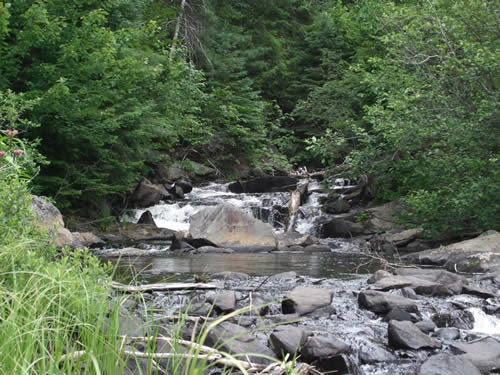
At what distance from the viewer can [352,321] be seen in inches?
196

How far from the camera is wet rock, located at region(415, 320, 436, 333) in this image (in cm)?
471

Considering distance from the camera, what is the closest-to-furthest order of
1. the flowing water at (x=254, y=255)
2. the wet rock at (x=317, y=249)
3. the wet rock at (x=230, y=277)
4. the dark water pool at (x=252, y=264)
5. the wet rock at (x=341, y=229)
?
the wet rock at (x=230, y=277), the dark water pool at (x=252, y=264), the flowing water at (x=254, y=255), the wet rock at (x=317, y=249), the wet rock at (x=341, y=229)

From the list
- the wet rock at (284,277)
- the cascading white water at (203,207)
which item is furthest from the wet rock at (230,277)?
the cascading white water at (203,207)

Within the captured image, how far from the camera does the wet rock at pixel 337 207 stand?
16203 mm

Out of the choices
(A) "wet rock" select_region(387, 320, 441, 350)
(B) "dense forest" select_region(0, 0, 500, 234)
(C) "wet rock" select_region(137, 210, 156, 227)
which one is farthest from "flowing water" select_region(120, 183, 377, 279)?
(A) "wet rock" select_region(387, 320, 441, 350)

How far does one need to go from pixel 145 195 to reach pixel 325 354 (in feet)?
42.7

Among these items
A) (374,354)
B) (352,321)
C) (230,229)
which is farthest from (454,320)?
(230,229)

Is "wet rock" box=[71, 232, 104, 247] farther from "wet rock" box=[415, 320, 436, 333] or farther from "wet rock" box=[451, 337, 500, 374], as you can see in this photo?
"wet rock" box=[451, 337, 500, 374]

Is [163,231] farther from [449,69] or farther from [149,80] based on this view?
[449,69]

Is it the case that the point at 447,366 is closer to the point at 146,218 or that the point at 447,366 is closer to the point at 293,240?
the point at 293,240

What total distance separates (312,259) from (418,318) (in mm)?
5101

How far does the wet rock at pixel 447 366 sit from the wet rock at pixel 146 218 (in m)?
11.6

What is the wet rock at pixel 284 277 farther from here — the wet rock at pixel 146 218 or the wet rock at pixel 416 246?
the wet rock at pixel 146 218

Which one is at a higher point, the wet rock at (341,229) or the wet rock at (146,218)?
the wet rock at (341,229)
